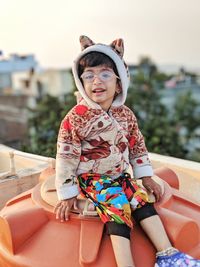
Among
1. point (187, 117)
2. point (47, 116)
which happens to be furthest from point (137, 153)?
point (187, 117)

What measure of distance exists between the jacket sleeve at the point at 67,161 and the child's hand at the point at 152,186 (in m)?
0.43

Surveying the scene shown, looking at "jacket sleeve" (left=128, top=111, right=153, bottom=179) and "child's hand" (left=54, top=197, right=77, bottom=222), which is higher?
"jacket sleeve" (left=128, top=111, right=153, bottom=179)

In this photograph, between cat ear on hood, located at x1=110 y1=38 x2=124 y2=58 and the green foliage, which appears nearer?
cat ear on hood, located at x1=110 y1=38 x2=124 y2=58

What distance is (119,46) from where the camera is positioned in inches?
80.6

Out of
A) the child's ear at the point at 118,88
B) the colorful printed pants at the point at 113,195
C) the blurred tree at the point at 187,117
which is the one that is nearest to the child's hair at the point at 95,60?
the child's ear at the point at 118,88

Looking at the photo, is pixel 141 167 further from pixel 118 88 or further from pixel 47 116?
pixel 47 116

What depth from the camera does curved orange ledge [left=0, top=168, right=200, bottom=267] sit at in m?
1.87

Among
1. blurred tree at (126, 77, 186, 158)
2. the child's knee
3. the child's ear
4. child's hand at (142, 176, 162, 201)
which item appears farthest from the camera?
blurred tree at (126, 77, 186, 158)

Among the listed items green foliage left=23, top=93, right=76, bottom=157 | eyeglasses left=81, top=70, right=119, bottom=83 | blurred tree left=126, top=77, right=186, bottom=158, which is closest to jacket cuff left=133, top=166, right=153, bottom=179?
eyeglasses left=81, top=70, right=119, bottom=83

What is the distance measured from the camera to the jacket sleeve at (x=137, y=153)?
2.24 m

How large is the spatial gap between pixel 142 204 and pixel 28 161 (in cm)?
190

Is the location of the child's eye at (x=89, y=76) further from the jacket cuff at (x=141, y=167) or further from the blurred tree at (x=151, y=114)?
the blurred tree at (x=151, y=114)

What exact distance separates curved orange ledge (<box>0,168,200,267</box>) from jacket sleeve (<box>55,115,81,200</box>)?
5.2 inches

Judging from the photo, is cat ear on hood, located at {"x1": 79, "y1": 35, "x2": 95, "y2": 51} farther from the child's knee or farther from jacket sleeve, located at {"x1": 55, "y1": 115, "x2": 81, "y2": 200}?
the child's knee
